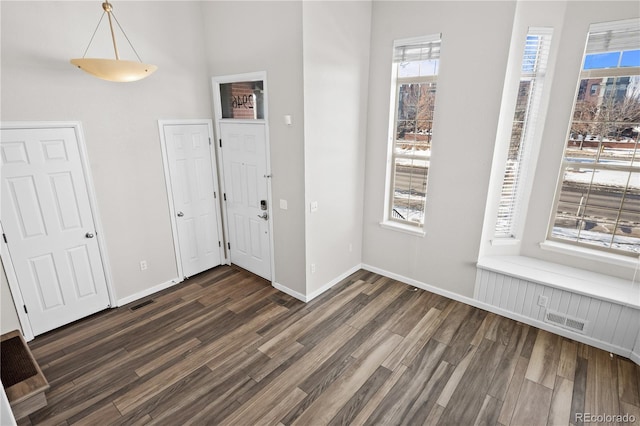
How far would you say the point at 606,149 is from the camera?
3.17 m

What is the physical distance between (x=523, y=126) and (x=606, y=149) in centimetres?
76

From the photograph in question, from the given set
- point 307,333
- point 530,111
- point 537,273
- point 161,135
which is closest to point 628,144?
point 530,111

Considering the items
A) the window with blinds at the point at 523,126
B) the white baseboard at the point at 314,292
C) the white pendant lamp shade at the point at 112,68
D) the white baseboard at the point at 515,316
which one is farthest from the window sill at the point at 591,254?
the white pendant lamp shade at the point at 112,68

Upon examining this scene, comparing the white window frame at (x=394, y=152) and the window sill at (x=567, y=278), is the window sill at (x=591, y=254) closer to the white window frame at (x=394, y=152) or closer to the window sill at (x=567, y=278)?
the window sill at (x=567, y=278)

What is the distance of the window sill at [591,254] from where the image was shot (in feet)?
10.4

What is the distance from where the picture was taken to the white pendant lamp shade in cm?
257

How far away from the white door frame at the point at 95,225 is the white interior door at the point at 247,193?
5.05 feet

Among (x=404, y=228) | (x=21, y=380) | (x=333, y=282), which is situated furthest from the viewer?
(x=333, y=282)

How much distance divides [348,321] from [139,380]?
204cm

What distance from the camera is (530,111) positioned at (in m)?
3.39

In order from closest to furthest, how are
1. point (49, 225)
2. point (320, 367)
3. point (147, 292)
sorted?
point (320, 367) < point (49, 225) < point (147, 292)

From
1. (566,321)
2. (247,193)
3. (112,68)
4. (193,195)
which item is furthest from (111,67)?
(566,321)

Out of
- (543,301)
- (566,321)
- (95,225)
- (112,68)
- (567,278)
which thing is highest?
(112,68)

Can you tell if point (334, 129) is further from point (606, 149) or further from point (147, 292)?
point (147, 292)
